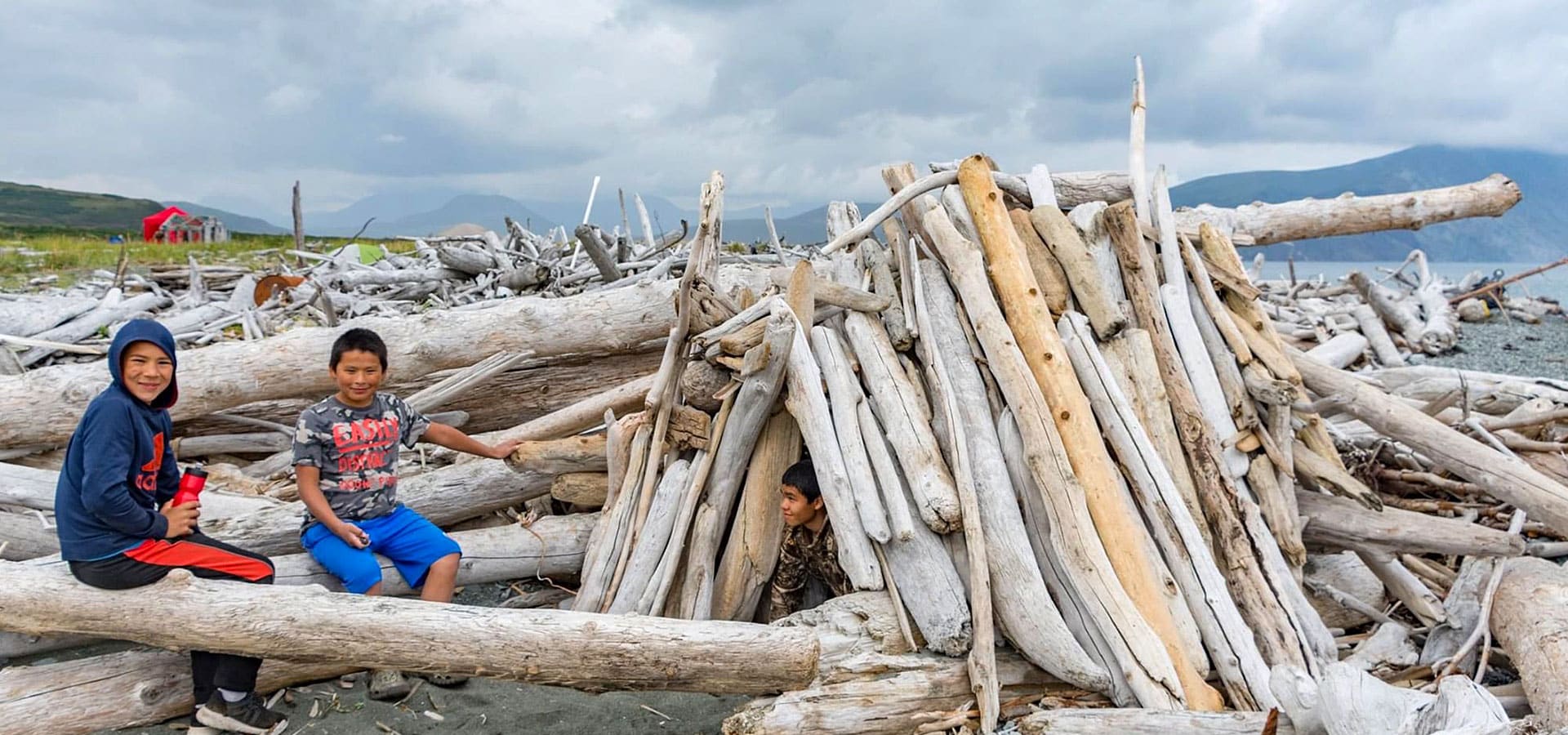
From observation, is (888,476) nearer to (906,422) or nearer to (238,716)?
(906,422)

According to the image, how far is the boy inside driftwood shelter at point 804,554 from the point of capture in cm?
494

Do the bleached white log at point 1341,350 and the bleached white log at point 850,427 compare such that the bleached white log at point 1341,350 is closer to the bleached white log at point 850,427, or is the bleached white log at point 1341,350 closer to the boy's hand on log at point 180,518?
the bleached white log at point 850,427

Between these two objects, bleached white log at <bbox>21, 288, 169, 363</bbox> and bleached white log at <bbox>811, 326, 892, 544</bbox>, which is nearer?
bleached white log at <bbox>811, 326, 892, 544</bbox>

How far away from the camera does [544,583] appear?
5801 millimetres

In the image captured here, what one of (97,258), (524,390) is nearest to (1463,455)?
(524,390)

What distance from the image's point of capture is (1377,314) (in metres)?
15.8

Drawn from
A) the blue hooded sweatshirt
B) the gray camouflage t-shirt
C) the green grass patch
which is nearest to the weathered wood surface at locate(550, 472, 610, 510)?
the gray camouflage t-shirt

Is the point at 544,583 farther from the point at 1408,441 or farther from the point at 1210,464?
the point at 1408,441

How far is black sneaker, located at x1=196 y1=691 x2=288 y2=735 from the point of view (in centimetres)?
414

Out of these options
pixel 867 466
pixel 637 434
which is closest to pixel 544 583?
pixel 637 434

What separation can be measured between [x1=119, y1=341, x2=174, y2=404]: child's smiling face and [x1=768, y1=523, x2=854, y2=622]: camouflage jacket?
3.02m

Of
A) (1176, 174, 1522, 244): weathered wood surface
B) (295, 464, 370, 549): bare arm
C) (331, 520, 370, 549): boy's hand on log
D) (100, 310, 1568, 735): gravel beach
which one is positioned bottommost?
(100, 310, 1568, 735): gravel beach

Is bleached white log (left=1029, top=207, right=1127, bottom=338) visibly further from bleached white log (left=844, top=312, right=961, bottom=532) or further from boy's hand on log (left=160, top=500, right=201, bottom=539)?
boy's hand on log (left=160, top=500, right=201, bottom=539)

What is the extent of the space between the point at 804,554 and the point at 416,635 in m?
2.04
